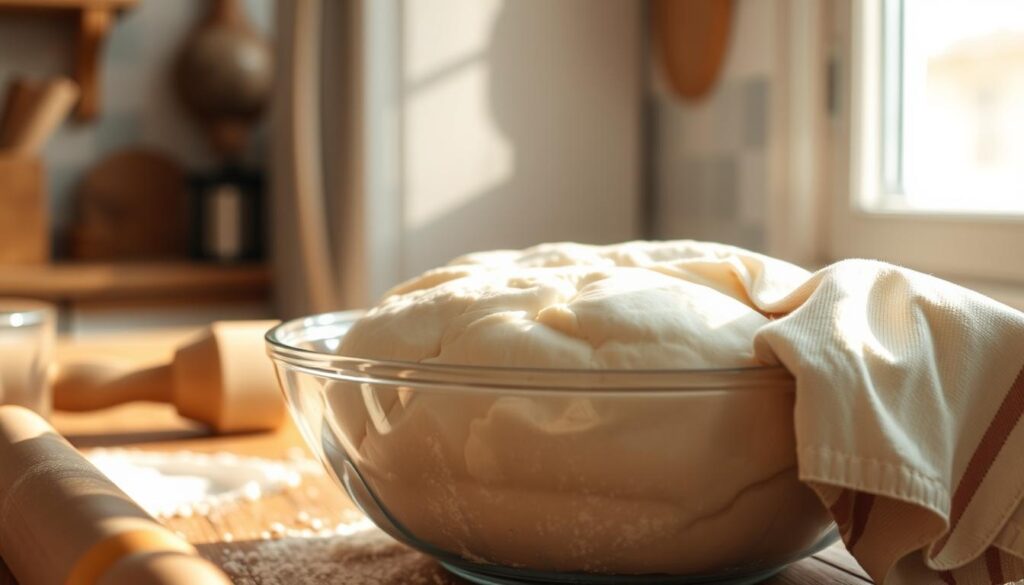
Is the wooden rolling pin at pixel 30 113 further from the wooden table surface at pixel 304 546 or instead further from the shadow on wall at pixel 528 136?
the wooden table surface at pixel 304 546

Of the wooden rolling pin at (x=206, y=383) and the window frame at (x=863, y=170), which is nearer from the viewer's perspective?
the wooden rolling pin at (x=206, y=383)

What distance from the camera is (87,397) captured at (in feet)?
2.67

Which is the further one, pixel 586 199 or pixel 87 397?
pixel 586 199

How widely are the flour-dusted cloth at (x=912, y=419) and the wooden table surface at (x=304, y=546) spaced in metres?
0.08

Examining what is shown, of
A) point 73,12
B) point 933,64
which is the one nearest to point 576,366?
point 933,64

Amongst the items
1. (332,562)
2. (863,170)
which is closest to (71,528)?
(332,562)

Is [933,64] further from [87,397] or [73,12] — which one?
[73,12]

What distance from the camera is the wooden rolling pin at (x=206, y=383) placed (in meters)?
0.79

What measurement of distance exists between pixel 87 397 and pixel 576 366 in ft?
1.74

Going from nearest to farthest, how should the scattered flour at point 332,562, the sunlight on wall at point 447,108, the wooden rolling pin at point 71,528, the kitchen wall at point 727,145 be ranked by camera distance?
the wooden rolling pin at point 71,528 → the scattered flour at point 332,562 → the kitchen wall at point 727,145 → the sunlight on wall at point 447,108

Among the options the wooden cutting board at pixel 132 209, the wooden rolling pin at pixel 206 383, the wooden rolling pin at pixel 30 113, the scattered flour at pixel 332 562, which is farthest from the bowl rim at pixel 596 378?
the wooden cutting board at pixel 132 209

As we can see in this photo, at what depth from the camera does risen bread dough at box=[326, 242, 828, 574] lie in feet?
1.24

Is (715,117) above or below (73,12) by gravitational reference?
below

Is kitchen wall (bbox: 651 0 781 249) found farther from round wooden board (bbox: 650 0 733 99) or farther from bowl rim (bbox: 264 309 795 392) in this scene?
bowl rim (bbox: 264 309 795 392)
